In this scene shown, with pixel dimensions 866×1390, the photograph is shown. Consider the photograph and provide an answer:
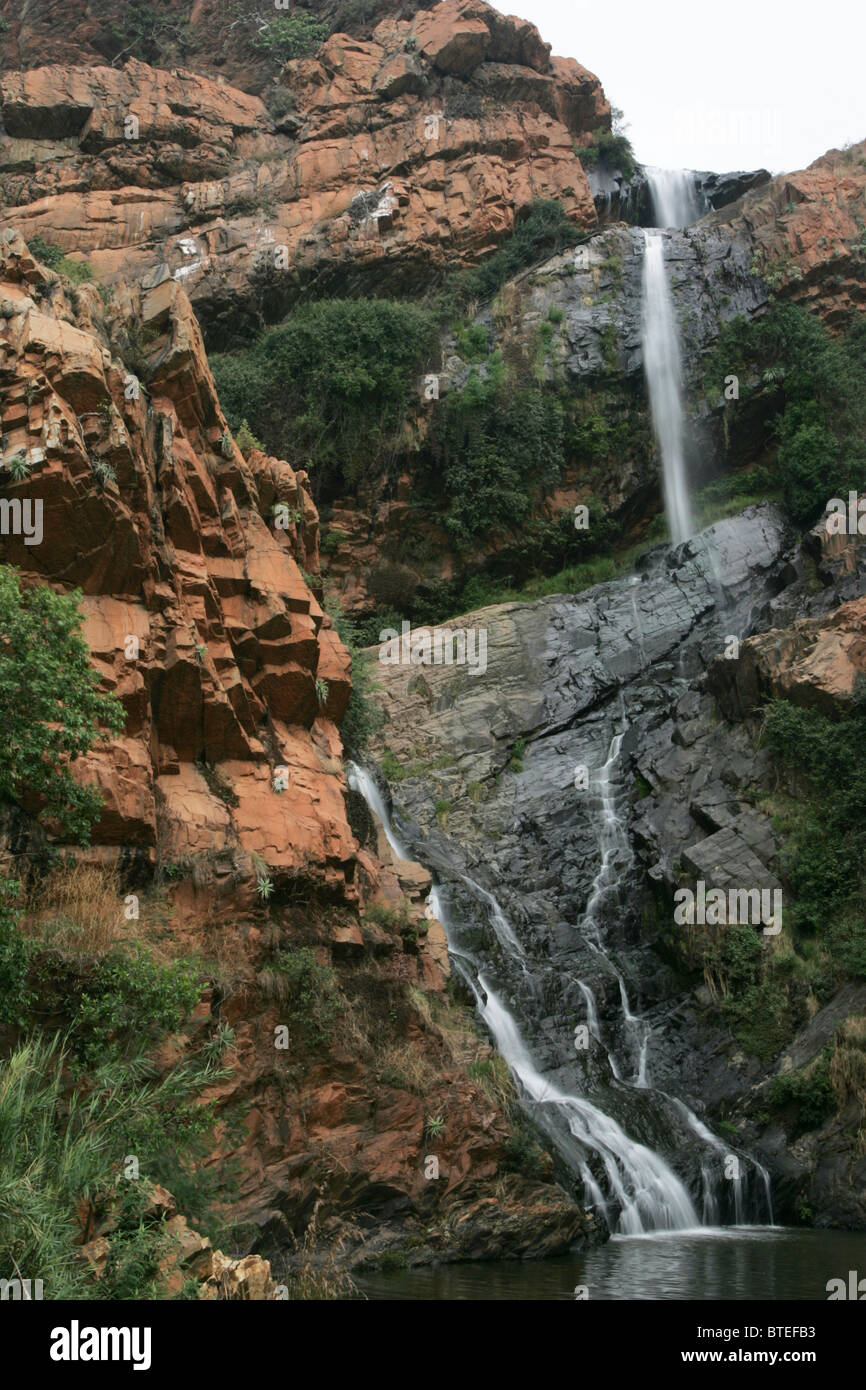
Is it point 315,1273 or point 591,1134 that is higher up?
point 591,1134

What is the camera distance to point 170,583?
50.1 feet

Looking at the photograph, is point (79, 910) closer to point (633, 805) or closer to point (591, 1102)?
point (591, 1102)

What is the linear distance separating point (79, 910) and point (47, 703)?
2.49 meters

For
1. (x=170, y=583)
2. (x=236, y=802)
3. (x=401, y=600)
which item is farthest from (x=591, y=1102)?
(x=401, y=600)

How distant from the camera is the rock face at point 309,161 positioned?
3619cm

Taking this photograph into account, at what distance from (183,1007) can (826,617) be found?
17.8 meters

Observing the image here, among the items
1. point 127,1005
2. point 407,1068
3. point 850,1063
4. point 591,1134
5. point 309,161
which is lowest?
point 591,1134

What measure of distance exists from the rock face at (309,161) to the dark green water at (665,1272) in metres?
30.5

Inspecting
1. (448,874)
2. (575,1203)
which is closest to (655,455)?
(448,874)

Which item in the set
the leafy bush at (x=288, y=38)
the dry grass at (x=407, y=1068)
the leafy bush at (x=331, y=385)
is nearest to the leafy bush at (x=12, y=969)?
the dry grass at (x=407, y=1068)

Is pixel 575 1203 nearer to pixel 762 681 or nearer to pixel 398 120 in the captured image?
pixel 762 681

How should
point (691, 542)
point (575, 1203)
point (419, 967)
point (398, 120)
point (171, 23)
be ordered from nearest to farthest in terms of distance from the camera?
point (575, 1203) < point (419, 967) < point (691, 542) < point (398, 120) < point (171, 23)

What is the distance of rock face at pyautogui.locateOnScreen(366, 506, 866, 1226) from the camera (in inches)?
717

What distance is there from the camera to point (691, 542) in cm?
3209
